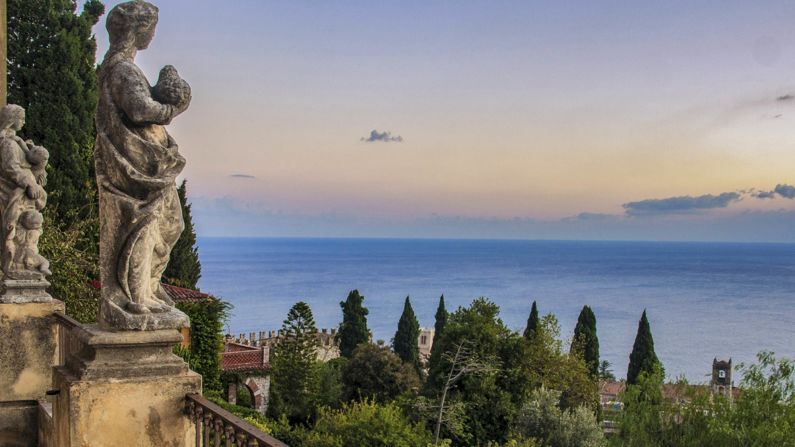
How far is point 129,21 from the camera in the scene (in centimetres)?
469

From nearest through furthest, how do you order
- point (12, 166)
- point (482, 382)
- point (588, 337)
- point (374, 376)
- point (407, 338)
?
1. point (12, 166)
2. point (482, 382)
3. point (374, 376)
4. point (588, 337)
5. point (407, 338)

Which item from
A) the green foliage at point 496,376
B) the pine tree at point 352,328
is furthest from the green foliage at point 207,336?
the pine tree at point 352,328

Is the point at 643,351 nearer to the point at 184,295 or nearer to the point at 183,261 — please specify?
the point at 183,261

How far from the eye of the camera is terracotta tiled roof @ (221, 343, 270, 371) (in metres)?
35.2

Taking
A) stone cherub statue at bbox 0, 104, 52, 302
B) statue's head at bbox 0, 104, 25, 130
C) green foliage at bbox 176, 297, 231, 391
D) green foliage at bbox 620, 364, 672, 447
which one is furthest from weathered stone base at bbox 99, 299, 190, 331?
green foliage at bbox 620, 364, 672, 447

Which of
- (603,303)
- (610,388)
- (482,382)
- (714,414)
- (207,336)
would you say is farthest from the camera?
(603,303)

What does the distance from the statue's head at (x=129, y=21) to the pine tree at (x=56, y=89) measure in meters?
18.8

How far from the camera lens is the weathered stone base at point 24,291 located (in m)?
7.02

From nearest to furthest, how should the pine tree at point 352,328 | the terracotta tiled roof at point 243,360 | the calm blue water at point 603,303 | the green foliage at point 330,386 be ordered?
the terracotta tiled roof at point 243,360
the green foliage at point 330,386
the pine tree at point 352,328
the calm blue water at point 603,303

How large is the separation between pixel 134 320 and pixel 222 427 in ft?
3.30

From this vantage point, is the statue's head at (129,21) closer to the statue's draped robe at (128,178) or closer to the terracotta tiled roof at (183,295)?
the statue's draped robe at (128,178)

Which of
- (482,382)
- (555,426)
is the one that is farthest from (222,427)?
(482,382)

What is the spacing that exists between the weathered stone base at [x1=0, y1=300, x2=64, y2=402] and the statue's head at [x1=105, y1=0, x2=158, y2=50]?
3.44 meters

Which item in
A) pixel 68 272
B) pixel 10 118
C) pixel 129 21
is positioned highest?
pixel 129 21
